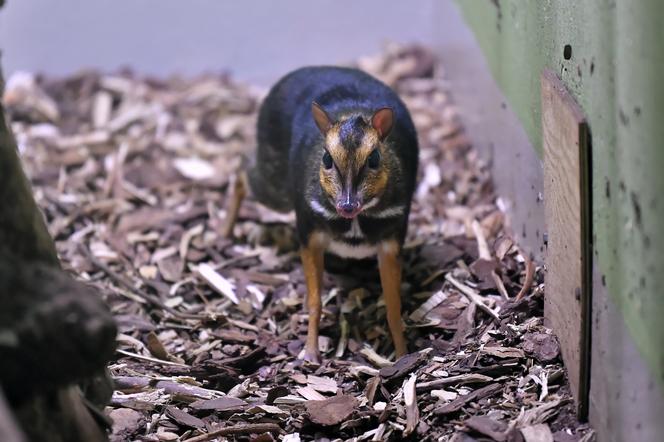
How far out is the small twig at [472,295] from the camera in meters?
5.49

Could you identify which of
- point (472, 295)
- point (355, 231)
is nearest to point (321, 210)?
point (355, 231)

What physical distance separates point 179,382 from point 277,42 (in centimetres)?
544

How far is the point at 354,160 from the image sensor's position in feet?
17.9

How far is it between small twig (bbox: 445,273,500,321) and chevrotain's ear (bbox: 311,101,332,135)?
49.4 inches

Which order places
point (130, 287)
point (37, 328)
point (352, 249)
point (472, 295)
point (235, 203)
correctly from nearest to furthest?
point (37, 328), point (472, 295), point (352, 249), point (130, 287), point (235, 203)

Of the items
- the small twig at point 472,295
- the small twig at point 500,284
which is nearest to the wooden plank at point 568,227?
the small twig at point 472,295

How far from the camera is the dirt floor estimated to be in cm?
482

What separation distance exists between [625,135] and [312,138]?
2.74 meters

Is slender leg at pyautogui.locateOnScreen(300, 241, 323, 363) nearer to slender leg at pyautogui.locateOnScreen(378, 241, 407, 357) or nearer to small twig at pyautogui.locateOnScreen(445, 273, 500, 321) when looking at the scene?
slender leg at pyautogui.locateOnScreen(378, 241, 407, 357)

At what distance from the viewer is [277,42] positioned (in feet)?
32.8

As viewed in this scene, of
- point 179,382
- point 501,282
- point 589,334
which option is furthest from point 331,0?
point 589,334

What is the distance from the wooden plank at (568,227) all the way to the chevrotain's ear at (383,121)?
3.13ft

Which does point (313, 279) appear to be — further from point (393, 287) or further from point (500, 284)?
point (500, 284)

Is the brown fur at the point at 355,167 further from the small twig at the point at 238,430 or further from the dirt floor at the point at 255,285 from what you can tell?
the small twig at the point at 238,430
